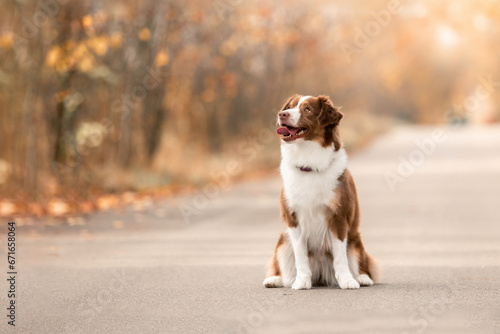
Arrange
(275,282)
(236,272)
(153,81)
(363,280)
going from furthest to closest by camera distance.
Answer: (153,81) < (236,272) < (275,282) < (363,280)

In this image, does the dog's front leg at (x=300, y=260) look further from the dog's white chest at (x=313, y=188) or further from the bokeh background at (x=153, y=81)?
the bokeh background at (x=153, y=81)

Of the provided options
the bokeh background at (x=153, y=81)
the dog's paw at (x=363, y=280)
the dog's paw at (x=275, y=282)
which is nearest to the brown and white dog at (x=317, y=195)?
the dog's paw at (x=363, y=280)

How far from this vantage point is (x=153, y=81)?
22.9 metres

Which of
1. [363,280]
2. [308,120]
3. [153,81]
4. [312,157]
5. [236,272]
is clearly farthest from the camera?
[153,81]

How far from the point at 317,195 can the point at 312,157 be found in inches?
14.0

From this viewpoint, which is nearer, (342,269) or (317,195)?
(317,195)

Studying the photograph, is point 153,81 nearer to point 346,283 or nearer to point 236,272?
point 236,272

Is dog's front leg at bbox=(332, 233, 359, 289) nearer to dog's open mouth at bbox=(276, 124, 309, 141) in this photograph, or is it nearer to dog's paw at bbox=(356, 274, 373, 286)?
dog's paw at bbox=(356, 274, 373, 286)

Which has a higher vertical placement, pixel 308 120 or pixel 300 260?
pixel 308 120

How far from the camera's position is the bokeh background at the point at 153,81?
18.5 m

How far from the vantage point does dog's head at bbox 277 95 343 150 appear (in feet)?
26.7

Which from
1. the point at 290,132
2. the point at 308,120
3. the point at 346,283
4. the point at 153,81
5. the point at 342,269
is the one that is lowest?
the point at 346,283

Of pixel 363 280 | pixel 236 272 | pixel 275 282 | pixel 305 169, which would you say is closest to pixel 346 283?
pixel 363 280

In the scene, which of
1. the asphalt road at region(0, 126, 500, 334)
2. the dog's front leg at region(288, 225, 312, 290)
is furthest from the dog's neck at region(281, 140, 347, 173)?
the asphalt road at region(0, 126, 500, 334)
